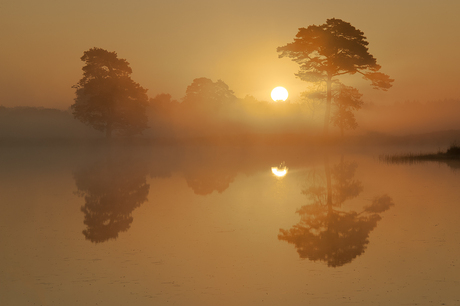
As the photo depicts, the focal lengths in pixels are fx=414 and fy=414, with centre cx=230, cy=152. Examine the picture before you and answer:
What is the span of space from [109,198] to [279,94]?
7426cm

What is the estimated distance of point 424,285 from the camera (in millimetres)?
6801

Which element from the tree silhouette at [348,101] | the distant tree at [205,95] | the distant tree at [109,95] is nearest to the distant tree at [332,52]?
the tree silhouette at [348,101]

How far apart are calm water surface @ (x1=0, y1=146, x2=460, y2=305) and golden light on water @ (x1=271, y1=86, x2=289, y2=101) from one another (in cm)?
6973

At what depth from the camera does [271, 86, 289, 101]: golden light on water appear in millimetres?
86688

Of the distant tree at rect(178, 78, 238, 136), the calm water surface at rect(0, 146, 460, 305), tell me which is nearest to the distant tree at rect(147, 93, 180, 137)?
the distant tree at rect(178, 78, 238, 136)

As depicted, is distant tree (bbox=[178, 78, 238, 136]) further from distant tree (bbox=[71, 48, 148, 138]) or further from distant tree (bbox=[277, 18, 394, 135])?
distant tree (bbox=[277, 18, 394, 135])

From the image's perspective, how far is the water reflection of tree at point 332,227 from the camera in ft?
28.5

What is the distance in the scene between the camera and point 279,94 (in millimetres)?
87312

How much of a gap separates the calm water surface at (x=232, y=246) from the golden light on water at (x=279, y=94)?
6973 cm

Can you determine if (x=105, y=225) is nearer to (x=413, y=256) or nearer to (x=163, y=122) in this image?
(x=413, y=256)

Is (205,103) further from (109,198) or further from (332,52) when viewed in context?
(109,198)

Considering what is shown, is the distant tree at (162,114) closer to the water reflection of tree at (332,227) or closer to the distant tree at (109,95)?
the distant tree at (109,95)

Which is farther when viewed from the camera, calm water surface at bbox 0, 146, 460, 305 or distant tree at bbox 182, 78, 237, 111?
distant tree at bbox 182, 78, 237, 111

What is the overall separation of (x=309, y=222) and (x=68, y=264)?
6354 mm
